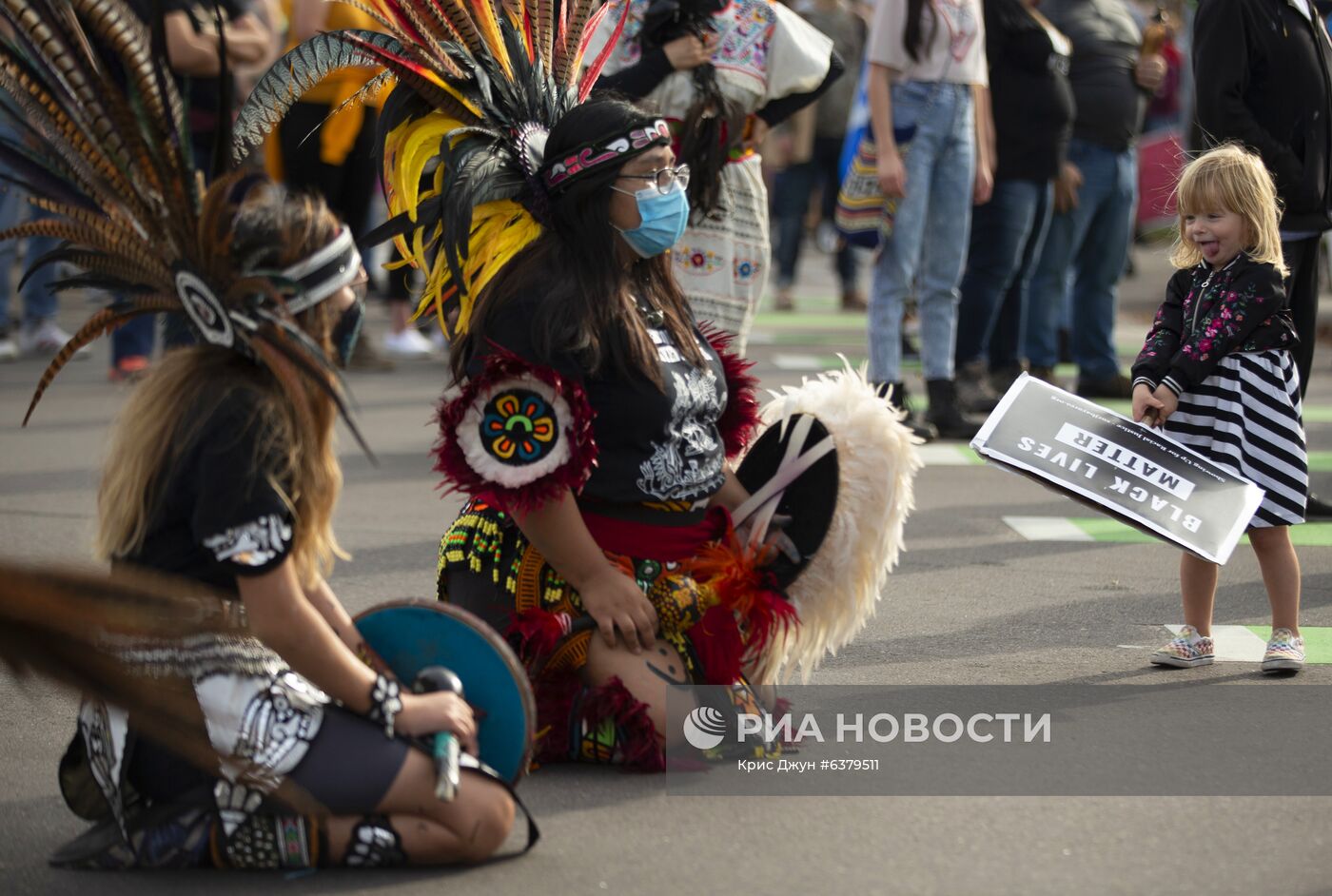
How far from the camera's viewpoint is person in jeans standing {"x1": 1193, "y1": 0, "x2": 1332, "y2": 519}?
571 cm

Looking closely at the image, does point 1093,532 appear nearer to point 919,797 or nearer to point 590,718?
point 919,797

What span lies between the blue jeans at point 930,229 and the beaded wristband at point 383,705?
15.4 ft

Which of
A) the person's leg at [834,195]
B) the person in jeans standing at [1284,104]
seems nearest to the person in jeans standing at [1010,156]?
the person in jeans standing at [1284,104]

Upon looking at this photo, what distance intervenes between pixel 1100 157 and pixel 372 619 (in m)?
6.24

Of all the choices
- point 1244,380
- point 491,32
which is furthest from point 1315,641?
point 491,32

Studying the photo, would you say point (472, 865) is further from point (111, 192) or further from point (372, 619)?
point (111, 192)

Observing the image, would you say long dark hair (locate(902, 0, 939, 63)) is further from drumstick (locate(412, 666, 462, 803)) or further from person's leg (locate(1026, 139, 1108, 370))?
drumstick (locate(412, 666, 462, 803))

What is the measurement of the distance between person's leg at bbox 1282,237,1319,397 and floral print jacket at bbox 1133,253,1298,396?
52.0 inches

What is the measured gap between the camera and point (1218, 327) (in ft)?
14.4

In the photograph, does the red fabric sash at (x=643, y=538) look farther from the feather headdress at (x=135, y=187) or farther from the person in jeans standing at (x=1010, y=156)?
the person in jeans standing at (x=1010, y=156)

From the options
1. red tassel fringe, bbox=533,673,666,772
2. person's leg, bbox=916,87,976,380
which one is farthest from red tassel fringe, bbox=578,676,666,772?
person's leg, bbox=916,87,976,380

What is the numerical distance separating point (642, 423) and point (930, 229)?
4146mm

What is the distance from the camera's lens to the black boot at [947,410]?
7.68 meters

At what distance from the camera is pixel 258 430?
291cm
